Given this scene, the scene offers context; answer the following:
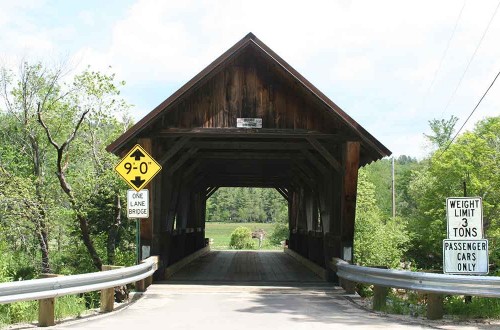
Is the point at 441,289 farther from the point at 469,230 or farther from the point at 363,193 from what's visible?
the point at 363,193

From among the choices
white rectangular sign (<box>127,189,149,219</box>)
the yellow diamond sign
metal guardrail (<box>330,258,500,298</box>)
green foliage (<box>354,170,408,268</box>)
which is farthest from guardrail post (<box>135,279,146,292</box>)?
green foliage (<box>354,170,408,268</box>)

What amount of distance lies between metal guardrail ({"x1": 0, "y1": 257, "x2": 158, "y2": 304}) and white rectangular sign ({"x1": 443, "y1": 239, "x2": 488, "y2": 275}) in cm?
456

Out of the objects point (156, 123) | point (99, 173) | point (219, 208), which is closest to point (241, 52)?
point (156, 123)

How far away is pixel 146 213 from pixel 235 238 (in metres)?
42.4

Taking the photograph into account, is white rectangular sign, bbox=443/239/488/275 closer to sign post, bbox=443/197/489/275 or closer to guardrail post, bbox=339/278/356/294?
sign post, bbox=443/197/489/275

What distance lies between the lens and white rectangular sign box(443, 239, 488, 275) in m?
7.76

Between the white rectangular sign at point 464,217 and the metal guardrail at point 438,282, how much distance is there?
1.96 feet

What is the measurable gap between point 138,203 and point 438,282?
522cm

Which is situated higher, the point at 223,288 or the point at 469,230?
the point at 469,230

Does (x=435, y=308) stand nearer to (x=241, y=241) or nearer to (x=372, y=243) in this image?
(x=372, y=243)

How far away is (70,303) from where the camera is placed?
9203 mm

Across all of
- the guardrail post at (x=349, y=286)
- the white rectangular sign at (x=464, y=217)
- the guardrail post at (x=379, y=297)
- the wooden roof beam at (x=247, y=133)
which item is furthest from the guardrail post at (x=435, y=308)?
the wooden roof beam at (x=247, y=133)

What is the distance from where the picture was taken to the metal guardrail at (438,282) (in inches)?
284

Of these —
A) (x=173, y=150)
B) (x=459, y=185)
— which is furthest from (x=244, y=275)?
(x=459, y=185)
